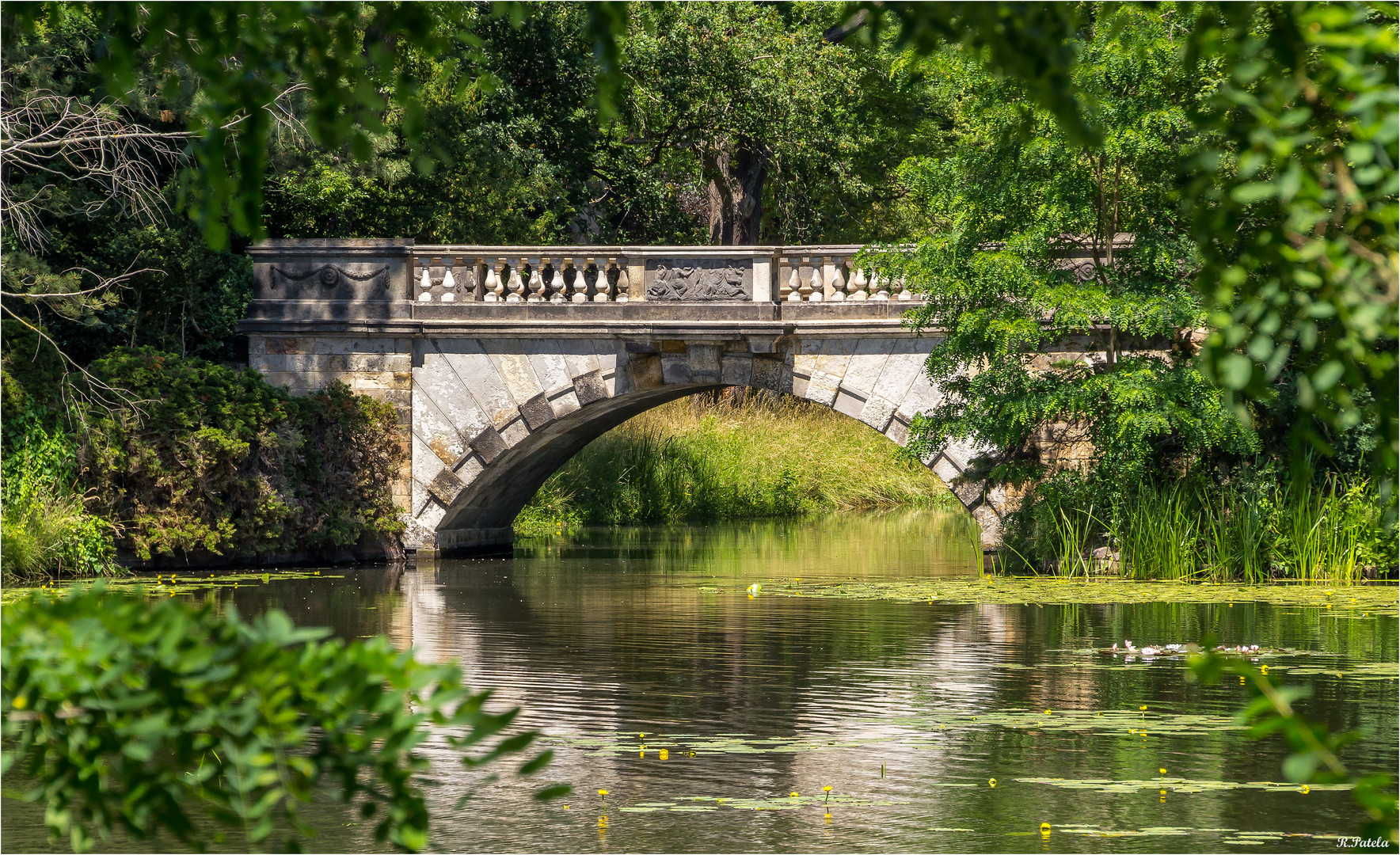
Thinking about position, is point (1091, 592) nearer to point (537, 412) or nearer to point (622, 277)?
point (622, 277)

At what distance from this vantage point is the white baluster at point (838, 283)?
15555 mm

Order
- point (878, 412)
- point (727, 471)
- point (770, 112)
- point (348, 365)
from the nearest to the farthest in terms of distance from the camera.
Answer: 1. point (878, 412)
2. point (348, 365)
3. point (770, 112)
4. point (727, 471)

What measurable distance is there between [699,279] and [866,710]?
8826 mm

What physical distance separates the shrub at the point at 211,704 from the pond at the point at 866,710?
237cm

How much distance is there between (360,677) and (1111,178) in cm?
1231

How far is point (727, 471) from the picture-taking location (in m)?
26.0

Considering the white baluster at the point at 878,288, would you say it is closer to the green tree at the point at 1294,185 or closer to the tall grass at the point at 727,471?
the tall grass at the point at 727,471

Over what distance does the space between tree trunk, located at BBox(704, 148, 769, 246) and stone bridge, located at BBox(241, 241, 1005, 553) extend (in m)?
8.82

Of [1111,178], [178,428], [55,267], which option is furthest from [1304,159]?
[55,267]

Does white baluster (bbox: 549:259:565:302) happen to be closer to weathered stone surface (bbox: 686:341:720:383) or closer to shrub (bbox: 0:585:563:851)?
weathered stone surface (bbox: 686:341:720:383)

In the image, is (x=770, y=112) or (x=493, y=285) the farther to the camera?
(x=770, y=112)

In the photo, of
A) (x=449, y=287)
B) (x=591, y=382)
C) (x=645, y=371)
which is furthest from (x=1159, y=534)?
(x=449, y=287)

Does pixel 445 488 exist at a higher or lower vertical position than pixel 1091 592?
higher

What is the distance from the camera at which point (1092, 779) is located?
5832 mm
